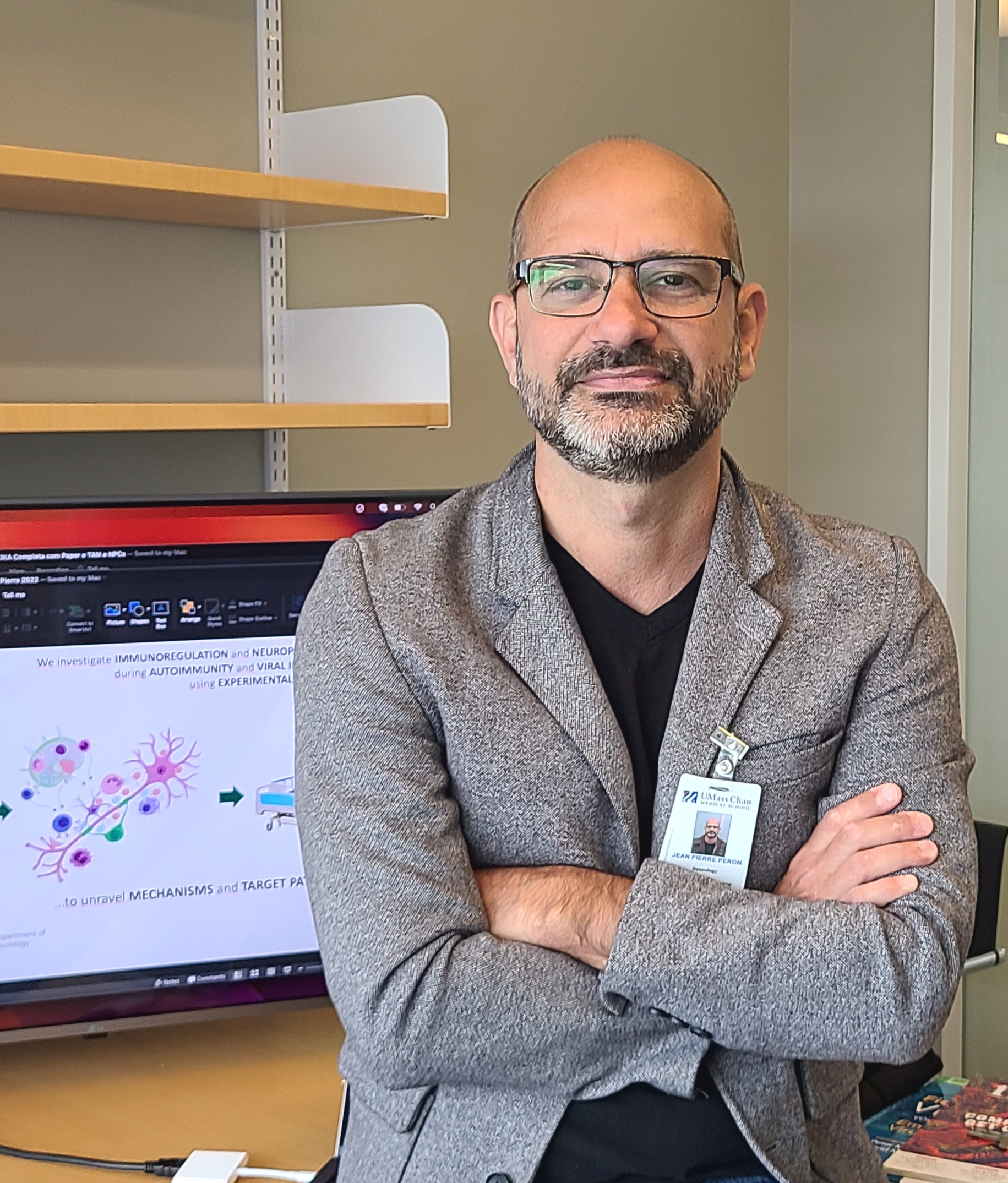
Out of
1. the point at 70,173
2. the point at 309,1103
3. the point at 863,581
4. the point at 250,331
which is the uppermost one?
the point at 70,173

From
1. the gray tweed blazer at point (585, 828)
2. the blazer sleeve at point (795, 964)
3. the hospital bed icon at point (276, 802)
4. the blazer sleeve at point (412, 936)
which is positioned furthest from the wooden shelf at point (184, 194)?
the blazer sleeve at point (795, 964)

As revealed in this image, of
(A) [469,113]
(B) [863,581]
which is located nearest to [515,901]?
(B) [863,581]

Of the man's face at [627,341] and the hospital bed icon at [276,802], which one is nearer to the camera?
the man's face at [627,341]

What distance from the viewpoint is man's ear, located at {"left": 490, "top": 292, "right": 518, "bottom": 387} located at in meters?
1.68

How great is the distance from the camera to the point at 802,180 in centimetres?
327

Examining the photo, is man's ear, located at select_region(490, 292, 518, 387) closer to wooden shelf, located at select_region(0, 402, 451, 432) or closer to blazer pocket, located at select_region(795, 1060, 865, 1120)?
wooden shelf, located at select_region(0, 402, 451, 432)

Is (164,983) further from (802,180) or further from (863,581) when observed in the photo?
(802,180)

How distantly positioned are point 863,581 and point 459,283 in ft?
4.15

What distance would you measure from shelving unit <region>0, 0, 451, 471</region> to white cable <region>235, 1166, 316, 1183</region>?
882 millimetres

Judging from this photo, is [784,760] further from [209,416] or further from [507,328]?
[209,416]

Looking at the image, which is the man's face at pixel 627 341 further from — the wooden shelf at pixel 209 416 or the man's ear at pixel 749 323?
the wooden shelf at pixel 209 416

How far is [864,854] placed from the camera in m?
1.48

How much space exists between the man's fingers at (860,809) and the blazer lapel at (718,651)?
0.13 meters

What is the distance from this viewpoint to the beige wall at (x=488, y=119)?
2.45 m
